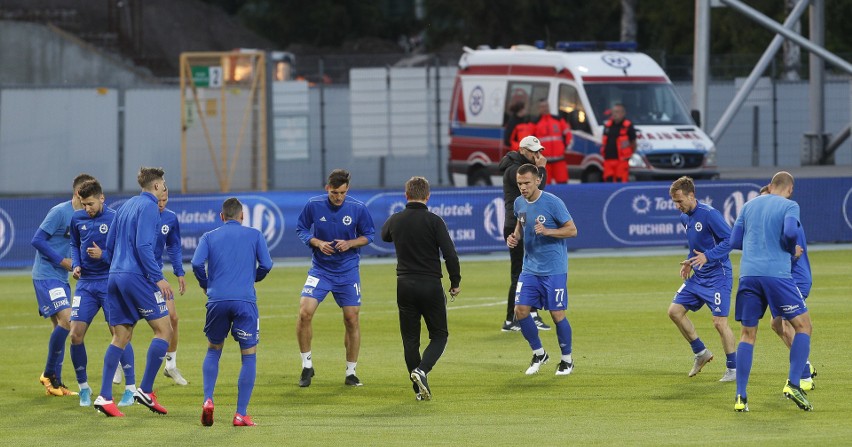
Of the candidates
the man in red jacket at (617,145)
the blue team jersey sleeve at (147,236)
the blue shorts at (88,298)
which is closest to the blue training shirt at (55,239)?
the blue shorts at (88,298)

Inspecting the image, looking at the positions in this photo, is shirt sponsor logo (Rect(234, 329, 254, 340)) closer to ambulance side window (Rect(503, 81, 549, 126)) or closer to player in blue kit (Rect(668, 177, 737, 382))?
player in blue kit (Rect(668, 177, 737, 382))

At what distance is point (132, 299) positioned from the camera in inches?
482

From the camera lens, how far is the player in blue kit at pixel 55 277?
13.7 m

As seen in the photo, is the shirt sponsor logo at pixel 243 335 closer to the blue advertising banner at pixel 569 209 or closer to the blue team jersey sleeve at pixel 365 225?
the blue team jersey sleeve at pixel 365 225

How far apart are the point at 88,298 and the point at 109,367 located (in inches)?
37.2

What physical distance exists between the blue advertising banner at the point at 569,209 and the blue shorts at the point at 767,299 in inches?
556

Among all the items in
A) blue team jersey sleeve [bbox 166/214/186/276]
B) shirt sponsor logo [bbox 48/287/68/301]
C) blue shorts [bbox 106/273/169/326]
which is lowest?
shirt sponsor logo [bbox 48/287/68/301]

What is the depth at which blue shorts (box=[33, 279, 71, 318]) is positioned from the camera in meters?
14.1

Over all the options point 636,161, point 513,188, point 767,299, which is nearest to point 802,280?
point 767,299

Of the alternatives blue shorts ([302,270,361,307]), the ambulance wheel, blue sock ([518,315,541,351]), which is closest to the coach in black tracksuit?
blue shorts ([302,270,361,307])

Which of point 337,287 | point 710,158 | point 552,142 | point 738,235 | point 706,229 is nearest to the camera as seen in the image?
point 738,235

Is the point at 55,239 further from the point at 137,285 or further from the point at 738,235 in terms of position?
the point at 738,235

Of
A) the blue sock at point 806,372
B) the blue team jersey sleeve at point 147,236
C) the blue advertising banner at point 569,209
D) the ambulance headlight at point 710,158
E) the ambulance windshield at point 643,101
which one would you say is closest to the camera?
the blue team jersey sleeve at point 147,236

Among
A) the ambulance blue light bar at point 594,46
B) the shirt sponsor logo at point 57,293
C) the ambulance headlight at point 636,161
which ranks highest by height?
the ambulance blue light bar at point 594,46
